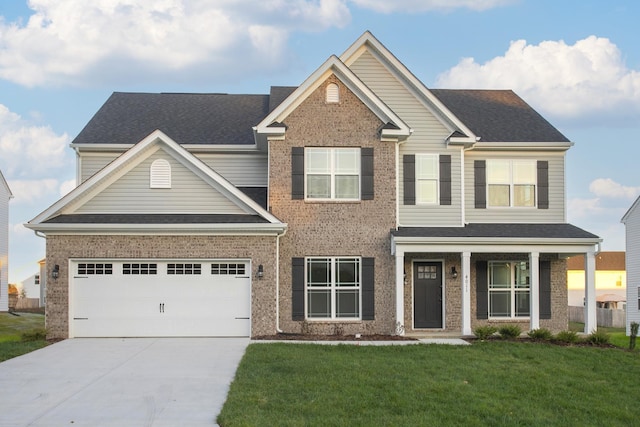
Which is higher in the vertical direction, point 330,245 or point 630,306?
point 330,245

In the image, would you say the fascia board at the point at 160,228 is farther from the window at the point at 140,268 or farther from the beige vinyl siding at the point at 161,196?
the window at the point at 140,268

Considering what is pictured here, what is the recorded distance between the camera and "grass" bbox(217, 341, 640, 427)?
34.8 feet

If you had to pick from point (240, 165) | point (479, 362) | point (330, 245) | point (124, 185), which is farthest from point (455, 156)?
point (124, 185)

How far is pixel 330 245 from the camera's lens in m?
21.0

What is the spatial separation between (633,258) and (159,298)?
28136 mm

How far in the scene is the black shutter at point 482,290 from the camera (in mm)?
22438

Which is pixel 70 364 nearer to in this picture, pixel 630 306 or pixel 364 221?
pixel 364 221

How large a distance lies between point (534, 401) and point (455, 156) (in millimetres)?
11150

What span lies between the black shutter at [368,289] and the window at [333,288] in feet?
0.62

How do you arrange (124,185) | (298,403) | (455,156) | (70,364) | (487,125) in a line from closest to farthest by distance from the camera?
(298,403)
(70,364)
(124,185)
(455,156)
(487,125)

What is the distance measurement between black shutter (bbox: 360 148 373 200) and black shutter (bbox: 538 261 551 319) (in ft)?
20.4

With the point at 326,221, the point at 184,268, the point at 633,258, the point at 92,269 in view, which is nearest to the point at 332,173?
the point at 326,221

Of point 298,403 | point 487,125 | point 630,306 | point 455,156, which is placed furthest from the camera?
point 630,306

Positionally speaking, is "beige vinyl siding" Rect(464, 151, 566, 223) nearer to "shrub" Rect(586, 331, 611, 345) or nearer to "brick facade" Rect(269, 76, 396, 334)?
"brick facade" Rect(269, 76, 396, 334)
